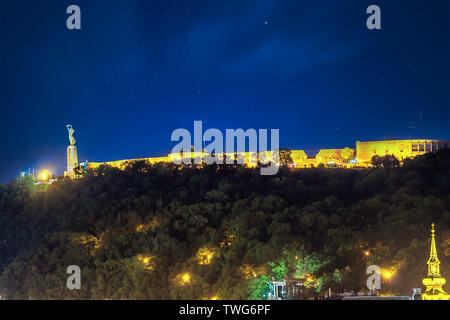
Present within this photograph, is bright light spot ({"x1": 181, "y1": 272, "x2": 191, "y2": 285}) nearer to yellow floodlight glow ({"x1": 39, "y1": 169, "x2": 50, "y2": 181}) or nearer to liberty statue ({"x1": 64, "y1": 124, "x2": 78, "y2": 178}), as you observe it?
liberty statue ({"x1": 64, "y1": 124, "x2": 78, "y2": 178})

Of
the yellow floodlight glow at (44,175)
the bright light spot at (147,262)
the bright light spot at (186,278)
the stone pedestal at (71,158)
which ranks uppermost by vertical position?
the stone pedestal at (71,158)

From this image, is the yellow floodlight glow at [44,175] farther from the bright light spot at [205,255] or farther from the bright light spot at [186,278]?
the bright light spot at [186,278]

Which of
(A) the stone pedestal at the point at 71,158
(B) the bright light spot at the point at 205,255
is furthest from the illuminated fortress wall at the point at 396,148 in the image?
(A) the stone pedestal at the point at 71,158

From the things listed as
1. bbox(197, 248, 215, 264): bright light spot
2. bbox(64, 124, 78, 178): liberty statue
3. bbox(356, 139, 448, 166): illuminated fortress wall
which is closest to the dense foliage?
bbox(197, 248, 215, 264): bright light spot

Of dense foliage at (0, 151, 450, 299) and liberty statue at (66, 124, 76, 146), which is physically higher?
liberty statue at (66, 124, 76, 146)

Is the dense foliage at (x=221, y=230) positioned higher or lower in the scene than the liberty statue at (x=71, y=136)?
lower

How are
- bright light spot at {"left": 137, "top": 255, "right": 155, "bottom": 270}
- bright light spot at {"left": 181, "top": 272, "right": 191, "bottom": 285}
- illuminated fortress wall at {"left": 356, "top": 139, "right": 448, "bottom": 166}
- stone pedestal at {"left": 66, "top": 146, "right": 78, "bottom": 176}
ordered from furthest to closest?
stone pedestal at {"left": 66, "top": 146, "right": 78, "bottom": 176} → illuminated fortress wall at {"left": 356, "top": 139, "right": 448, "bottom": 166} → bright light spot at {"left": 137, "top": 255, "right": 155, "bottom": 270} → bright light spot at {"left": 181, "top": 272, "right": 191, "bottom": 285}

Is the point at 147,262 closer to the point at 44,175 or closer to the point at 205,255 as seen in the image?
the point at 205,255

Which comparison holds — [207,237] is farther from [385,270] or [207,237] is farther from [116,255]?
[385,270]
